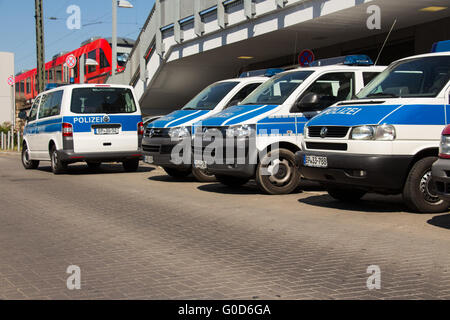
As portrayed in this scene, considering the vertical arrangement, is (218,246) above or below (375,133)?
below

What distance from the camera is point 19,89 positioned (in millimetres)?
52344

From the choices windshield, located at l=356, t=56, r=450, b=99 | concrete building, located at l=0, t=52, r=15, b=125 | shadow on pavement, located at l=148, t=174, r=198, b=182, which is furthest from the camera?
concrete building, located at l=0, t=52, r=15, b=125

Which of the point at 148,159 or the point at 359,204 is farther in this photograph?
the point at 148,159

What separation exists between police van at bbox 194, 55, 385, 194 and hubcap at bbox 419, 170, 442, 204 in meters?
2.48

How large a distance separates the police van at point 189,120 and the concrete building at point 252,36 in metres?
2.56

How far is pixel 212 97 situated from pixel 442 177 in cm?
678

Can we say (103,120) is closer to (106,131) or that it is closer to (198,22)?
(106,131)

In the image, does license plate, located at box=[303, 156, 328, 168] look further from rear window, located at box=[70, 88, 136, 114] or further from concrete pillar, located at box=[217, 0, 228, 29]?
concrete pillar, located at box=[217, 0, 228, 29]

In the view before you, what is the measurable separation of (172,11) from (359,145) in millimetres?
18090

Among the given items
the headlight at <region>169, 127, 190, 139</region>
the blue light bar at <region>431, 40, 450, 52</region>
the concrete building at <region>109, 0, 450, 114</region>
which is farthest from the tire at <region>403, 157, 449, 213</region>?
the concrete building at <region>109, 0, 450, 114</region>

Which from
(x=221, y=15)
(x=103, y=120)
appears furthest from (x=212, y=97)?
(x=221, y=15)

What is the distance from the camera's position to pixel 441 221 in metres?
7.68

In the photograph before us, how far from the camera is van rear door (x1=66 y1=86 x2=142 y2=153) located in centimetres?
1446

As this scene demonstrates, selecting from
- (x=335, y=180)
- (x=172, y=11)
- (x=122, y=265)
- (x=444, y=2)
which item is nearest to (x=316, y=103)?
(x=335, y=180)
